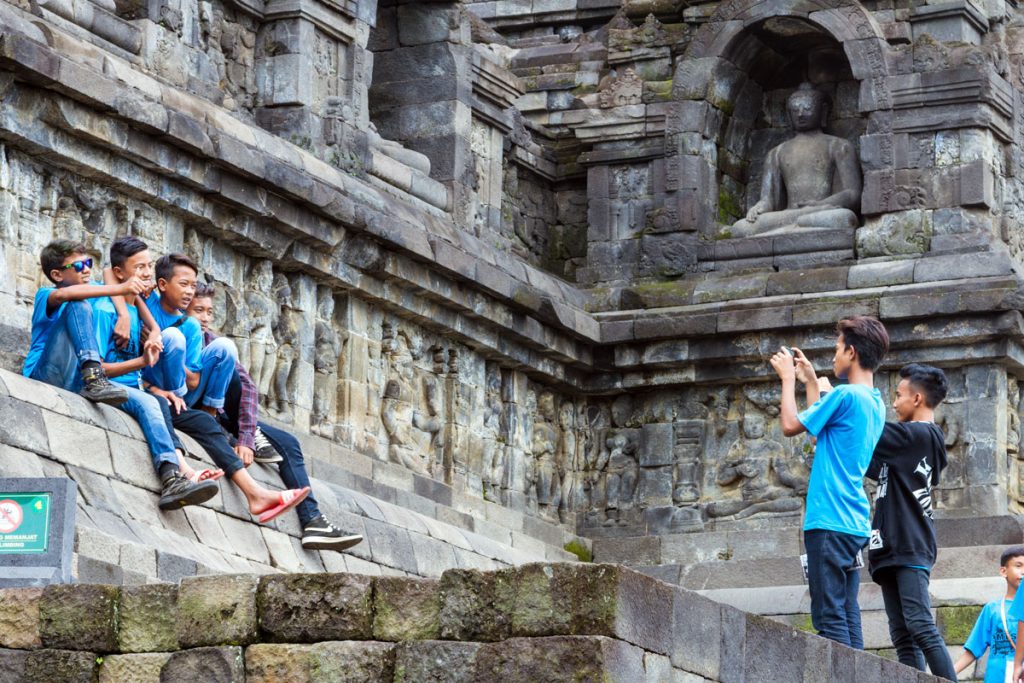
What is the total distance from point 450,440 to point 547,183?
4.08 metres

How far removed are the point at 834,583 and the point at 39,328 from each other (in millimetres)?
4179

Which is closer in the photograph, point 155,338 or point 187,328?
point 155,338

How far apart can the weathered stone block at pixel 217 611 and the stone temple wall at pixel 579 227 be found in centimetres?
740

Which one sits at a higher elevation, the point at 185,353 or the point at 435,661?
the point at 185,353

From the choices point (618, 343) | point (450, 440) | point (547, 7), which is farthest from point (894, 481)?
point (547, 7)

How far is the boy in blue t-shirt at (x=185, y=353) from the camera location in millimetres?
13047

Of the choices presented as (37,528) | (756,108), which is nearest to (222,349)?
(37,528)

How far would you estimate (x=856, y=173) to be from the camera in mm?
22016

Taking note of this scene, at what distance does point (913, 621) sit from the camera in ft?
37.9

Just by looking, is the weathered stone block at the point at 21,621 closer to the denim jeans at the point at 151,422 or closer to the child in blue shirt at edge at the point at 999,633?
the denim jeans at the point at 151,422

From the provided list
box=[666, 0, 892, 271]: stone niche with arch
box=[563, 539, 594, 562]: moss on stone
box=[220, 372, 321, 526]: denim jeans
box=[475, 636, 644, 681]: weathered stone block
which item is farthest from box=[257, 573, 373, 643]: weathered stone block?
box=[666, 0, 892, 271]: stone niche with arch

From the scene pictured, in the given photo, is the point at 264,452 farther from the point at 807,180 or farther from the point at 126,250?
the point at 807,180

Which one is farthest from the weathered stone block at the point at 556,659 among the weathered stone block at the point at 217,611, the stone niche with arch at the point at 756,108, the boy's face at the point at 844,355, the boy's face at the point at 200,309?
the stone niche with arch at the point at 756,108

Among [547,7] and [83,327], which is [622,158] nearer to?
[547,7]
